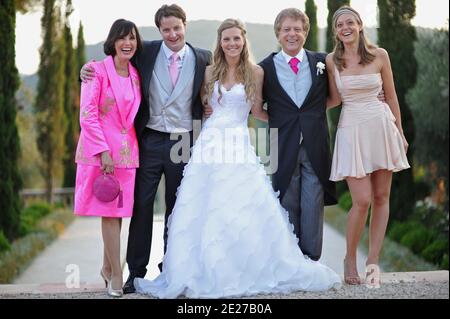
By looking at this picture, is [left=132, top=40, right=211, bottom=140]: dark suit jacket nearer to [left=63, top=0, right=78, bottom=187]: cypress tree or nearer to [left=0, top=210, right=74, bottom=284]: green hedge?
[left=0, top=210, right=74, bottom=284]: green hedge

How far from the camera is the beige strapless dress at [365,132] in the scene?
430cm

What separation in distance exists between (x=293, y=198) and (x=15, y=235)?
20.5ft

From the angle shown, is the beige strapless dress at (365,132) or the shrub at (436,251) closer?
the beige strapless dress at (365,132)

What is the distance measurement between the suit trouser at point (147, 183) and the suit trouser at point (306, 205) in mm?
773

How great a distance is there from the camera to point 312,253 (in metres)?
4.41

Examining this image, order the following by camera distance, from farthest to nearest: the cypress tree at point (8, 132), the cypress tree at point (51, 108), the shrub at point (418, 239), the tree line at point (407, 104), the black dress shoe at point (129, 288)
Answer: the cypress tree at point (51, 108)
the cypress tree at point (8, 132)
the shrub at point (418, 239)
the tree line at point (407, 104)
the black dress shoe at point (129, 288)

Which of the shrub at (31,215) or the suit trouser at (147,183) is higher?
the suit trouser at (147,183)

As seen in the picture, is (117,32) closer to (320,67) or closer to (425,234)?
(320,67)

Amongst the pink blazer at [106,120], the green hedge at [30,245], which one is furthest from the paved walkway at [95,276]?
the pink blazer at [106,120]

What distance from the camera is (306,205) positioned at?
4406 millimetres

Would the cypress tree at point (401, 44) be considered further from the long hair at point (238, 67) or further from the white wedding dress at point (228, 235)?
the white wedding dress at point (228, 235)

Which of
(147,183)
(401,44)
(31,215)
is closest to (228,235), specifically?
(147,183)

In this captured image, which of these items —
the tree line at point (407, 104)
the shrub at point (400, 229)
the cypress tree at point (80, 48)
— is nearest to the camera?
A: the tree line at point (407, 104)

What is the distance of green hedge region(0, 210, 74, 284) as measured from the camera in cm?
825
